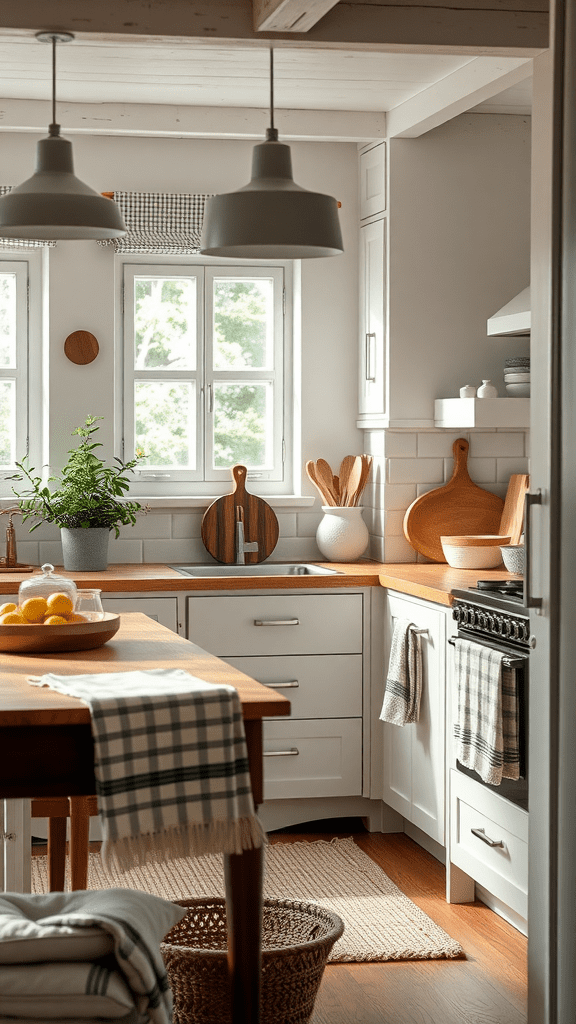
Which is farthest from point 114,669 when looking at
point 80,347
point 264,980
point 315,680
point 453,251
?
point 453,251

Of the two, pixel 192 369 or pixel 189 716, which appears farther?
pixel 192 369

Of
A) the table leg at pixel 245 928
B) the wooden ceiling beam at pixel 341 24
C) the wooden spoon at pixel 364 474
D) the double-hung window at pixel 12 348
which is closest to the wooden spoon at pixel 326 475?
the wooden spoon at pixel 364 474

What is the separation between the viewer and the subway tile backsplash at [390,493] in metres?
5.12

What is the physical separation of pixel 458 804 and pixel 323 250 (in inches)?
82.3

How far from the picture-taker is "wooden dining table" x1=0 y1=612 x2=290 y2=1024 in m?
2.23

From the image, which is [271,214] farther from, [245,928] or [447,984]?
[447,984]

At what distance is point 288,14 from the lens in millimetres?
2693

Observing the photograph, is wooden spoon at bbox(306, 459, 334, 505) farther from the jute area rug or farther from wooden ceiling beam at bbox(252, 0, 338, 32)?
wooden ceiling beam at bbox(252, 0, 338, 32)

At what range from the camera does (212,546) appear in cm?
519

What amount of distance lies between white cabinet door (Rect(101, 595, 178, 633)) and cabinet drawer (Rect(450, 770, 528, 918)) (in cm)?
125

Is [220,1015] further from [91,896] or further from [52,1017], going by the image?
[52,1017]

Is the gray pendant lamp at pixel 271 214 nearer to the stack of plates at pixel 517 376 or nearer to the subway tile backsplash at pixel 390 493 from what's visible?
the stack of plates at pixel 517 376

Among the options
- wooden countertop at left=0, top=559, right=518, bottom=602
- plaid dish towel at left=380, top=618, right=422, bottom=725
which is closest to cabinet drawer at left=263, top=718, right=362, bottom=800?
plaid dish towel at left=380, top=618, right=422, bottom=725

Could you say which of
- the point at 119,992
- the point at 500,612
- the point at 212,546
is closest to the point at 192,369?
the point at 212,546
